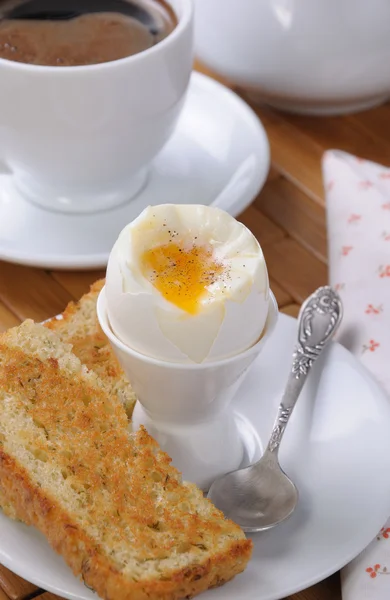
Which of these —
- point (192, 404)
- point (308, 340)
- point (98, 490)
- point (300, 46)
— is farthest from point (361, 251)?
point (98, 490)

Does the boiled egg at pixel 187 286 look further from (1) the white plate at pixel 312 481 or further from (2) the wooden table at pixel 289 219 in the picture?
(2) the wooden table at pixel 289 219

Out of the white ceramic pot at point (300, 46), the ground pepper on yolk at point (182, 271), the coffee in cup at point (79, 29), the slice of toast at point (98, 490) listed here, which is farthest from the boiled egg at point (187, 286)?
the white ceramic pot at point (300, 46)

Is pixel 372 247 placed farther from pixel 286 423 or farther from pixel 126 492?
pixel 126 492

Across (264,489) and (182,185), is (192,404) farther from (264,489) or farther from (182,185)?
(182,185)

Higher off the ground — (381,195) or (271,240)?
(381,195)

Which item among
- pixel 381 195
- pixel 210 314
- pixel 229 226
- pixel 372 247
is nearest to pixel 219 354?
pixel 210 314

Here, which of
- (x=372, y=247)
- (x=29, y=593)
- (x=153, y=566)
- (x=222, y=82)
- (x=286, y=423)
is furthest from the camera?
(x=222, y=82)

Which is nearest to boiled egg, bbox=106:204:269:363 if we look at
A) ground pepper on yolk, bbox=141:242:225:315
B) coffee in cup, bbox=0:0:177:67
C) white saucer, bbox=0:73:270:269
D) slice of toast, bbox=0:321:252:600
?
ground pepper on yolk, bbox=141:242:225:315
